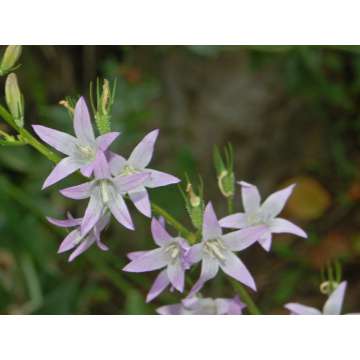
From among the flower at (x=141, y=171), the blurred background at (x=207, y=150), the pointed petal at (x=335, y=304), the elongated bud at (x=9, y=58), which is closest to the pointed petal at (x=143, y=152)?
the flower at (x=141, y=171)

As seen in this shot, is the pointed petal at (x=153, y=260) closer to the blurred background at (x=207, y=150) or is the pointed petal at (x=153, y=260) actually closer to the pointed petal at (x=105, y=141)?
the pointed petal at (x=105, y=141)

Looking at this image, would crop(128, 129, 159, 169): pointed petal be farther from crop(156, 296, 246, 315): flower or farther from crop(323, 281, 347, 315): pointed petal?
crop(323, 281, 347, 315): pointed petal

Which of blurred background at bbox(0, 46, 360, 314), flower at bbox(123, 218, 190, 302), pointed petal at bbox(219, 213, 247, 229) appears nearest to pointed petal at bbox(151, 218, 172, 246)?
flower at bbox(123, 218, 190, 302)

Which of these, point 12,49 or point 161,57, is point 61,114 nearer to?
point 161,57

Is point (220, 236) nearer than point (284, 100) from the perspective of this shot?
Yes

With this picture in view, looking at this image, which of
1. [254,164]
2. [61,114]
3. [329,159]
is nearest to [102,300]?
[61,114]

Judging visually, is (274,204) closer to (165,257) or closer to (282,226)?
(282,226)
